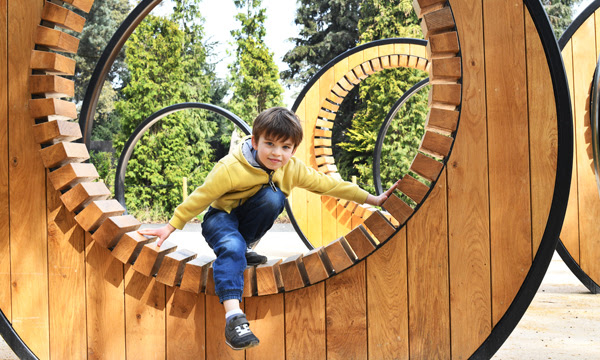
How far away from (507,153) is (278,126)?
91 centimetres

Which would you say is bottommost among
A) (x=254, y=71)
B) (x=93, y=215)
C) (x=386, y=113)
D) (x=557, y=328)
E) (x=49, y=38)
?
(x=557, y=328)

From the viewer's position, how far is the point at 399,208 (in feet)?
6.56

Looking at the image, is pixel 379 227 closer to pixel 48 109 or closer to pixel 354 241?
pixel 354 241

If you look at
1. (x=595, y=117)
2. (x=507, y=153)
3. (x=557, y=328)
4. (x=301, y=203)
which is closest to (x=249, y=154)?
(x=507, y=153)

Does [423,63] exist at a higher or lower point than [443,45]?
higher

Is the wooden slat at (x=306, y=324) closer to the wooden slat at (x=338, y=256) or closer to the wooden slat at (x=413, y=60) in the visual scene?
the wooden slat at (x=338, y=256)

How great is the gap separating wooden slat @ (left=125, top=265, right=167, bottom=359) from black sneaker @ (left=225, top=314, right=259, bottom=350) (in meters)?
0.42

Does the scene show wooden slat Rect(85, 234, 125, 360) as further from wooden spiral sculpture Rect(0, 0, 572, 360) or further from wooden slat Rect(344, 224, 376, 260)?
wooden slat Rect(344, 224, 376, 260)

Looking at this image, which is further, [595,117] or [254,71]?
[254,71]

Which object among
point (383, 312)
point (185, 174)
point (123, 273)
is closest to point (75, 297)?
point (123, 273)

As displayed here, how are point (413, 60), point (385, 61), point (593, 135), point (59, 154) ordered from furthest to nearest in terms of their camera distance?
point (385, 61) < point (413, 60) < point (593, 135) < point (59, 154)

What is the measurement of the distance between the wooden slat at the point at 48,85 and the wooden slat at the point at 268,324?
4.01ft

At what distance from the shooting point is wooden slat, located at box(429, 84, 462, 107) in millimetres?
1957

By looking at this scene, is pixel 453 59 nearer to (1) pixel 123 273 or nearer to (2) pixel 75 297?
(1) pixel 123 273
